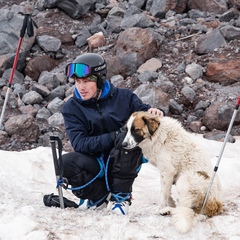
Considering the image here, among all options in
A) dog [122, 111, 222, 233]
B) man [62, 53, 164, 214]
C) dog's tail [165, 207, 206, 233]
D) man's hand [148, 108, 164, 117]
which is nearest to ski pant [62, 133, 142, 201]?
man [62, 53, 164, 214]

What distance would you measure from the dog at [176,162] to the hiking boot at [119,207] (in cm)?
37

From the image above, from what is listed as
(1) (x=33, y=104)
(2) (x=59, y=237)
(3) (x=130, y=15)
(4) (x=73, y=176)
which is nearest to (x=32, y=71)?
(1) (x=33, y=104)

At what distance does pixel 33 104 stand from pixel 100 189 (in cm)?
734

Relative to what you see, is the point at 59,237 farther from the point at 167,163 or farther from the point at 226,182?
the point at 226,182

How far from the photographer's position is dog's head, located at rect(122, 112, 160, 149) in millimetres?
4660

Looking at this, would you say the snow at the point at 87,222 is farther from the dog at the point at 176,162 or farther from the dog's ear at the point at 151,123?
the dog's ear at the point at 151,123

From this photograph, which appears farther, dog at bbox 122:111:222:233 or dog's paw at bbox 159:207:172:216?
dog's paw at bbox 159:207:172:216

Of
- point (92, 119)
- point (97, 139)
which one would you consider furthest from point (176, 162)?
point (92, 119)

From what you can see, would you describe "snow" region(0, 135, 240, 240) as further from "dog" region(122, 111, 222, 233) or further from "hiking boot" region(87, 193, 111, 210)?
"hiking boot" region(87, 193, 111, 210)

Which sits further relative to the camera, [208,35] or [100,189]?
[208,35]

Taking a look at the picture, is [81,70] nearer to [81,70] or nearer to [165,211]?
[81,70]

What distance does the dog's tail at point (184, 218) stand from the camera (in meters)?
4.16

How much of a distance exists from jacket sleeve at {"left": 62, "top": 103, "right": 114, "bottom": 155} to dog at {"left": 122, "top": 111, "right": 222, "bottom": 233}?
21 centimetres

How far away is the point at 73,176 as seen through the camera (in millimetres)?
4746
